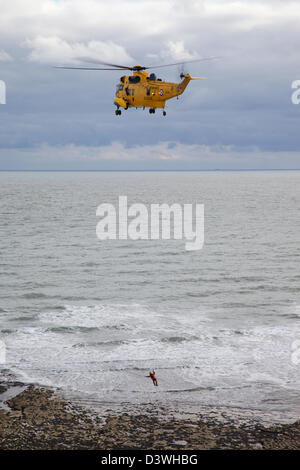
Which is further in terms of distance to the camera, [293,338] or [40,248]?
[40,248]

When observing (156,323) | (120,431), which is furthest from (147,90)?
(120,431)


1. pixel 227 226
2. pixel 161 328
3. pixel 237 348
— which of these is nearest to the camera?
pixel 237 348

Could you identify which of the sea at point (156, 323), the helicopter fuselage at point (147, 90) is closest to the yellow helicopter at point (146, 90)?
the helicopter fuselage at point (147, 90)

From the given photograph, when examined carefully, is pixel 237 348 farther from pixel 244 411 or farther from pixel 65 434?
pixel 65 434

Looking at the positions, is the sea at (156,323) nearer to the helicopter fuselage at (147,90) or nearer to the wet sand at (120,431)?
A: the wet sand at (120,431)

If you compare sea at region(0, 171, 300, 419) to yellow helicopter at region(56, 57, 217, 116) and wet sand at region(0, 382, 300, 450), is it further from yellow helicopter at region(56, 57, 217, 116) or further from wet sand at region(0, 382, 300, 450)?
yellow helicopter at region(56, 57, 217, 116)

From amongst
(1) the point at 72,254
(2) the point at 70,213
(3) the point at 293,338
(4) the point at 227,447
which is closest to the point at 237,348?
(3) the point at 293,338
